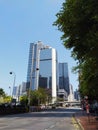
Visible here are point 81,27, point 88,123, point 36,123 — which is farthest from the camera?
point 36,123

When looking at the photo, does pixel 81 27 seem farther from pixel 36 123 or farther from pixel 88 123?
pixel 36 123

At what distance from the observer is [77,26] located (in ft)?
40.5

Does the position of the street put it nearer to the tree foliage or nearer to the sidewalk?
the sidewalk

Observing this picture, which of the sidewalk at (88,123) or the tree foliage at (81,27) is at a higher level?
the tree foliage at (81,27)

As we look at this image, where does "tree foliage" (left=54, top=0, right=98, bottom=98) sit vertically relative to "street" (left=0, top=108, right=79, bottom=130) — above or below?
above

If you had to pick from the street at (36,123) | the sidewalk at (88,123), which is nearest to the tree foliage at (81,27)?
the sidewalk at (88,123)

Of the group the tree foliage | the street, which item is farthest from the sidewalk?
the tree foliage

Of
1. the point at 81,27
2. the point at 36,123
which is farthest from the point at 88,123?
the point at 81,27

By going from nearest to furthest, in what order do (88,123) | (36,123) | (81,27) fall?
(81,27) → (88,123) → (36,123)

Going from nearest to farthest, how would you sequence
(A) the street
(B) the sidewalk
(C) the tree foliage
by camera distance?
(C) the tree foliage
(B) the sidewalk
(A) the street

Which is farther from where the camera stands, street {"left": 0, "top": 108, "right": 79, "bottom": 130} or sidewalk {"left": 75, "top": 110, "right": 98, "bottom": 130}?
street {"left": 0, "top": 108, "right": 79, "bottom": 130}

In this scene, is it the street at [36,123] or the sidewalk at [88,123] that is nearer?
the sidewalk at [88,123]

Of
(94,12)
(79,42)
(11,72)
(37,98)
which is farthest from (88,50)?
(37,98)

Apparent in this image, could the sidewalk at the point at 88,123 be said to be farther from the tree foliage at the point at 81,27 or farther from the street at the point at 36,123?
the tree foliage at the point at 81,27
